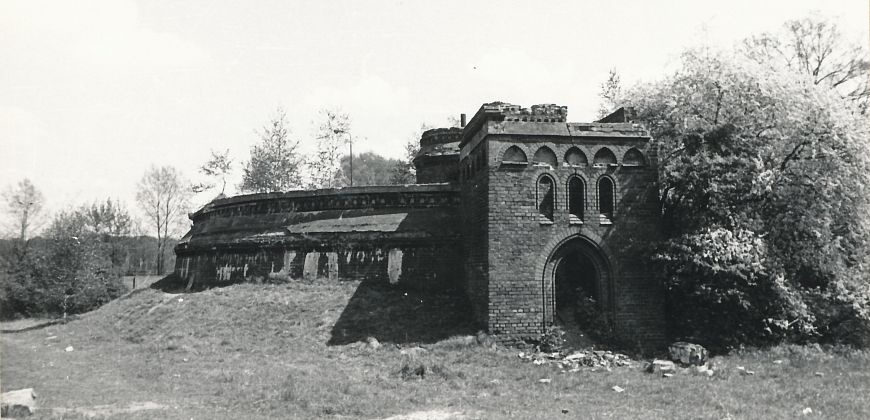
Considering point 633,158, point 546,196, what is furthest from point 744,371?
point 546,196

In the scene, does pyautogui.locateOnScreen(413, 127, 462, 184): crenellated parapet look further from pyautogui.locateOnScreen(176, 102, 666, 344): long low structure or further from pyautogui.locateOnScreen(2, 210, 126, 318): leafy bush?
pyautogui.locateOnScreen(2, 210, 126, 318): leafy bush

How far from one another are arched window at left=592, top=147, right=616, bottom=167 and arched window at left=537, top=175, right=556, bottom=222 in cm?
108

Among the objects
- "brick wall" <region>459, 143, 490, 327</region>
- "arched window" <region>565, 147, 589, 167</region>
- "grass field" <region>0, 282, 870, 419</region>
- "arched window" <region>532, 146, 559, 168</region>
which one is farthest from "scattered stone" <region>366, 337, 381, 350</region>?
"arched window" <region>565, 147, 589, 167</region>

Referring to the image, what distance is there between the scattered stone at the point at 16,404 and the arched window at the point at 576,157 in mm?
10556

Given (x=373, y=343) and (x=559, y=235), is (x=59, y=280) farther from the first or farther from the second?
(x=559, y=235)

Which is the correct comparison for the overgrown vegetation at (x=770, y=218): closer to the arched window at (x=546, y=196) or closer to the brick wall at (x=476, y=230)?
the arched window at (x=546, y=196)

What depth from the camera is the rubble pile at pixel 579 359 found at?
10844mm

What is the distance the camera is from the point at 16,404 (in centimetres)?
845

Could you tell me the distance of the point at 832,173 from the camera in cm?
1204

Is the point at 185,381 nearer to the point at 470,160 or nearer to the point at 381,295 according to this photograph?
the point at 381,295

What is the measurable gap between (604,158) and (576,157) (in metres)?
0.65

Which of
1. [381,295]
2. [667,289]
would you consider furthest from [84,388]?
[667,289]

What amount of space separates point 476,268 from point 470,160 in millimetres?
2806

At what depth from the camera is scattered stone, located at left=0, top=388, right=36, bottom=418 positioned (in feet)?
27.2
